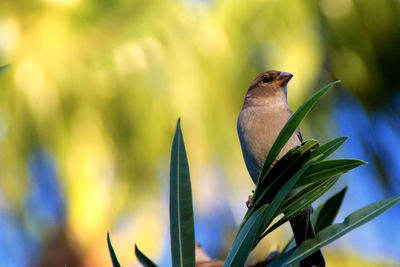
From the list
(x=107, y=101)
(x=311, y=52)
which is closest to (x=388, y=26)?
(x=311, y=52)

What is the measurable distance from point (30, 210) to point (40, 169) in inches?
7.0

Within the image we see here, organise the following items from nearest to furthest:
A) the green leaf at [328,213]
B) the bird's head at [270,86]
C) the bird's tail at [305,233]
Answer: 1. the green leaf at [328,213]
2. the bird's tail at [305,233]
3. the bird's head at [270,86]

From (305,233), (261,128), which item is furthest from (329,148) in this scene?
(261,128)

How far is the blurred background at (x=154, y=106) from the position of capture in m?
1.92

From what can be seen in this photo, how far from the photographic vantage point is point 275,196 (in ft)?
1.72

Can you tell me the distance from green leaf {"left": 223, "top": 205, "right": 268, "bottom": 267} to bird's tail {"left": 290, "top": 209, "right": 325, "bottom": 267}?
1.11 feet

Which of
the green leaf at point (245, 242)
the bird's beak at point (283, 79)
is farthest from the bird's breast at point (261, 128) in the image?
the green leaf at point (245, 242)

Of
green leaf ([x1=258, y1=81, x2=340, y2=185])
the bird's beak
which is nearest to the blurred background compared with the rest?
the bird's beak

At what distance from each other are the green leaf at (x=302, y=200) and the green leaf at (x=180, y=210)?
96 mm

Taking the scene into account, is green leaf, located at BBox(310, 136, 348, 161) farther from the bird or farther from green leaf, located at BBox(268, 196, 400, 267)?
the bird

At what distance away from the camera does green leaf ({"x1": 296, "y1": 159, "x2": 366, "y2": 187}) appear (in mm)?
534

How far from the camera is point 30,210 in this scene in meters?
2.02

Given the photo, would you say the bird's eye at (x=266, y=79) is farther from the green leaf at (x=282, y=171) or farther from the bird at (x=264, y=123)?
the green leaf at (x=282, y=171)

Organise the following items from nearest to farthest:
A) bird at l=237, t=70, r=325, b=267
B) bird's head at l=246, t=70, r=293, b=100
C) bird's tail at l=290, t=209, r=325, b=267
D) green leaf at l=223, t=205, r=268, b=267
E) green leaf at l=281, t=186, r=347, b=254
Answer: green leaf at l=223, t=205, r=268, b=267 → green leaf at l=281, t=186, r=347, b=254 → bird's tail at l=290, t=209, r=325, b=267 → bird at l=237, t=70, r=325, b=267 → bird's head at l=246, t=70, r=293, b=100
